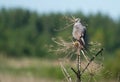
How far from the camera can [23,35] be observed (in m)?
30.6

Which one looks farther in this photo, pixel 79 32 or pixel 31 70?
pixel 31 70

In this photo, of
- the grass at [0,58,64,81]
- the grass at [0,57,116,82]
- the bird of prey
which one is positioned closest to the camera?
the bird of prey

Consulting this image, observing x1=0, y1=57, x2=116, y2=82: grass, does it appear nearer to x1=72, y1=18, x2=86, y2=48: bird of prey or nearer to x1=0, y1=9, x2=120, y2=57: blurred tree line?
x1=72, y1=18, x2=86, y2=48: bird of prey

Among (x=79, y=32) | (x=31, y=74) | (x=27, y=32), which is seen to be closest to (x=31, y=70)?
(x=31, y=74)

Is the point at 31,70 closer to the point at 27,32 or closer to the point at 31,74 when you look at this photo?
the point at 31,74

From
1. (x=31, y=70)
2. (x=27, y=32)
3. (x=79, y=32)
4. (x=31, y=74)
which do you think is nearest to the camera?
(x=79, y=32)

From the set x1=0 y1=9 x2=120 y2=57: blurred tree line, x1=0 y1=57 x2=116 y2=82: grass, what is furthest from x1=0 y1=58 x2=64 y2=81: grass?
x1=0 y1=9 x2=120 y2=57: blurred tree line

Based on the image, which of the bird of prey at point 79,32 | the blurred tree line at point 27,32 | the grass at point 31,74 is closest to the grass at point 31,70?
the grass at point 31,74

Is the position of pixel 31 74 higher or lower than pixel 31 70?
higher

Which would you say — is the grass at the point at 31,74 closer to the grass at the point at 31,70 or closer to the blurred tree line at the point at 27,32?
the grass at the point at 31,70

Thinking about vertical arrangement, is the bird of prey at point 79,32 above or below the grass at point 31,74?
above

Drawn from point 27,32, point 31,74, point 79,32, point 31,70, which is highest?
point 79,32

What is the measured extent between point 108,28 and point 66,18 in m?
33.1

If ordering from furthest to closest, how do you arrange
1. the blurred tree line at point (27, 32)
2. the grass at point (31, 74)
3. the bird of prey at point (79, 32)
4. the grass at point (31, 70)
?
the blurred tree line at point (27, 32)
the grass at point (31, 70)
the grass at point (31, 74)
the bird of prey at point (79, 32)
